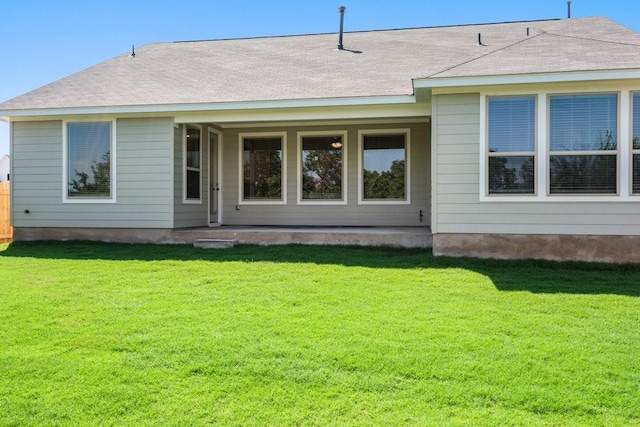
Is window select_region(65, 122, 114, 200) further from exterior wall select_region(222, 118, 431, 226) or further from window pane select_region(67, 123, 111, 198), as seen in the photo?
exterior wall select_region(222, 118, 431, 226)

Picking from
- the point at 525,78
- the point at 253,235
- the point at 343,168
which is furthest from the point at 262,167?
the point at 525,78

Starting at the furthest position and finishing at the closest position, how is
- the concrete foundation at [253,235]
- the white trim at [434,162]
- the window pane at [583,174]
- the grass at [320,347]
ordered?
the concrete foundation at [253,235], the white trim at [434,162], the window pane at [583,174], the grass at [320,347]

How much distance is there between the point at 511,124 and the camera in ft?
22.6

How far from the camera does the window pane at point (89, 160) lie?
9.09 m

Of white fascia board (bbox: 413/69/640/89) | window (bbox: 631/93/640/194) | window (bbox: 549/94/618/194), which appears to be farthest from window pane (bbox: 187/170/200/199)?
window (bbox: 631/93/640/194)

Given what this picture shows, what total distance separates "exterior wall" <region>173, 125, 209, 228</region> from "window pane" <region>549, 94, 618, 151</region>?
6385mm

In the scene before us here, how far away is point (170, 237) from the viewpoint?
8.88 metres

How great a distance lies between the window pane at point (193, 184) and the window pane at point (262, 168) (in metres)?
1.22

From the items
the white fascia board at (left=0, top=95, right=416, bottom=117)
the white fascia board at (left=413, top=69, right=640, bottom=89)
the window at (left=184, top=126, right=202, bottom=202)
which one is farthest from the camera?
the window at (left=184, top=126, right=202, bottom=202)

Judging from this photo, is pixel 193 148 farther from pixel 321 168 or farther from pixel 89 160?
pixel 321 168

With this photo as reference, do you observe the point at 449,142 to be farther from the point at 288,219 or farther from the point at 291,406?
the point at 291,406

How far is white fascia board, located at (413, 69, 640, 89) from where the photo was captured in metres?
6.21

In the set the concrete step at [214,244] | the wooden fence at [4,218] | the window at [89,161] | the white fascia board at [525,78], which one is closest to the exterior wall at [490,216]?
the white fascia board at [525,78]

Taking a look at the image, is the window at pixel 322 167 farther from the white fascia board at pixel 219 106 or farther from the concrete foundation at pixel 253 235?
the white fascia board at pixel 219 106
